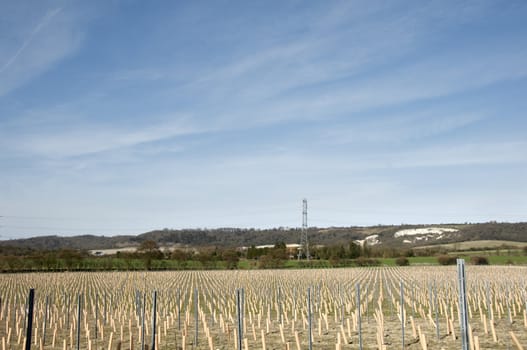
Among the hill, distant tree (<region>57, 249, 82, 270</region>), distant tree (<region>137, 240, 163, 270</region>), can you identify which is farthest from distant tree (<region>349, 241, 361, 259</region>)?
the hill

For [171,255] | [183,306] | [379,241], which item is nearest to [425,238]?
[379,241]

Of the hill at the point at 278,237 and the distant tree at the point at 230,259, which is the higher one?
the hill at the point at 278,237

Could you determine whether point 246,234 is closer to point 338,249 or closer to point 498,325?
point 338,249

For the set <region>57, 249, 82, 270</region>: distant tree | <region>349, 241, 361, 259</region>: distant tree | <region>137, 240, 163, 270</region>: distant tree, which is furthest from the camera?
<region>349, 241, 361, 259</region>: distant tree

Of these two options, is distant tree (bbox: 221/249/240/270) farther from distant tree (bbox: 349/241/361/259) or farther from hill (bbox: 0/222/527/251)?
hill (bbox: 0/222/527/251)

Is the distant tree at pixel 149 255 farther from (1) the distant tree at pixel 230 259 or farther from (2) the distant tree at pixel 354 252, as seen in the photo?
(2) the distant tree at pixel 354 252

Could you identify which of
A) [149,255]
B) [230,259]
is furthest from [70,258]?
[230,259]

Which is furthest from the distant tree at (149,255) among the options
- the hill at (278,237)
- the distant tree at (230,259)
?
the hill at (278,237)

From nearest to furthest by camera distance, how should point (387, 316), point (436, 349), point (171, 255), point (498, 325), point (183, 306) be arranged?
point (436, 349) → point (498, 325) → point (387, 316) → point (183, 306) → point (171, 255)

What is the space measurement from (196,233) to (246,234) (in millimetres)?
20010

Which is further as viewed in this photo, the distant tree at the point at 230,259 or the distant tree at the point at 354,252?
the distant tree at the point at 354,252

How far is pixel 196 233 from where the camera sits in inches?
7407

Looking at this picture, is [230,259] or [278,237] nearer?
[230,259]

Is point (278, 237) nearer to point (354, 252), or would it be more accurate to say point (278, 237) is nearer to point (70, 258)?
point (354, 252)
